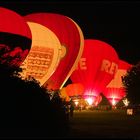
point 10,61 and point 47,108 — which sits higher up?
point 10,61

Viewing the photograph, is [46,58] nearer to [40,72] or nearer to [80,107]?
[40,72]

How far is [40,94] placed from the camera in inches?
695

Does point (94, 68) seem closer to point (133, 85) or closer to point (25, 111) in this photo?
point (133, 85)

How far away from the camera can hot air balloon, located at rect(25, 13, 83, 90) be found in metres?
37.1

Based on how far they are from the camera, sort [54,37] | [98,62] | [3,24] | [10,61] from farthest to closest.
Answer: [98,62], [54,37], [3,24], [10,61]

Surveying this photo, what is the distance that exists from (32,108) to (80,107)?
151 ft

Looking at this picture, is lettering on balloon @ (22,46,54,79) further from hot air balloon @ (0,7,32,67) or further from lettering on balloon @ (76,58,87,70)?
lettering on balloon @ (76,58,87,70)

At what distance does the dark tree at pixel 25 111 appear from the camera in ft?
53.5

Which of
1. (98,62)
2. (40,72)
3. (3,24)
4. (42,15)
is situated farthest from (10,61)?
(98,62)

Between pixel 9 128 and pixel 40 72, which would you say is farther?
pixel 40 72

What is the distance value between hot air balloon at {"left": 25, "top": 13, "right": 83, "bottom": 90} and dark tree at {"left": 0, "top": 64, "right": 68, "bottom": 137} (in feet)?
59.9

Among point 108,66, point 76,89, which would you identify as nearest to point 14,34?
point 76,89

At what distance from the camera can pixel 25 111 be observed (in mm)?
16656

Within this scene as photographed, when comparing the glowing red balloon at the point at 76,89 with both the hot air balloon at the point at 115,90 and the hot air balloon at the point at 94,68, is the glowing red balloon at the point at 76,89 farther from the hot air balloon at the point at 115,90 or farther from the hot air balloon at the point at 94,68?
the hot air balloon at the point at 115,90
